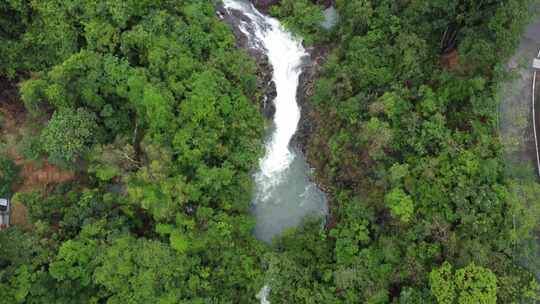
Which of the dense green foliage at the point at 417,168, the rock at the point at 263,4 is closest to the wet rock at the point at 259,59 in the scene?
the rock at the point at 263,4

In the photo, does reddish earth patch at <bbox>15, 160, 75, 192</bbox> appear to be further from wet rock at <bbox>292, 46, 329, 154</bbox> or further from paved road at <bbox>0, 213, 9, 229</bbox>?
wet rock at <bbox>292, 46, 329, 154</bbox>

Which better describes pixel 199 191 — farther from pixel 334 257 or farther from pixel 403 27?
pixel 403 27

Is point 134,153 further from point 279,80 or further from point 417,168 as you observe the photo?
point 417,168

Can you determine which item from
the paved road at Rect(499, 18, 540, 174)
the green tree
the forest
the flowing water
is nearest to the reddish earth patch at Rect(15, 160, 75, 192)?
the forest

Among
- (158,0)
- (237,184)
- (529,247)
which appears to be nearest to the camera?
(529,247)

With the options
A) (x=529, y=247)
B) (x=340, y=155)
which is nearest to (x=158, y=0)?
(x=340, y=155)

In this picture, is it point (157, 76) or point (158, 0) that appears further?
point (158, 0)
